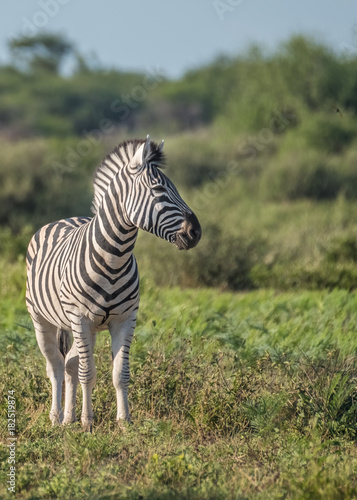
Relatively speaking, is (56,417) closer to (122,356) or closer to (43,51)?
(122,356)

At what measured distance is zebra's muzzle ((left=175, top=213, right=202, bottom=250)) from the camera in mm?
5109

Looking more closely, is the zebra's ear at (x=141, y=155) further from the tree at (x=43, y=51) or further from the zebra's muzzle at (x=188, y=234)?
the tree at (x=43, y=51)

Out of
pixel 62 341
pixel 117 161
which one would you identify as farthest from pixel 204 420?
pixel 117 161

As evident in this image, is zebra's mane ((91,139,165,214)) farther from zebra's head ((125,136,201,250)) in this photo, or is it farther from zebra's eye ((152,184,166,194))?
zebra's eye ((152,184,166,194))

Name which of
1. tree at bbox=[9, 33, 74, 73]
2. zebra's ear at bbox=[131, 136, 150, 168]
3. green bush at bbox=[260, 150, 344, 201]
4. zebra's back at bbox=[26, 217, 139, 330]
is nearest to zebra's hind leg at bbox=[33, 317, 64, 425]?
A: zebra's back at bbox=[26, 217, 139, 330]

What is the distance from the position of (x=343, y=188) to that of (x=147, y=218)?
989 inches

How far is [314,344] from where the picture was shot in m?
7.68

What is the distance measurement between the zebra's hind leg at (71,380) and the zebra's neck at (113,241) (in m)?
0.88

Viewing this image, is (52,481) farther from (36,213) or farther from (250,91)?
(250,91)

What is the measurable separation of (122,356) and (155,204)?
119 centimetres

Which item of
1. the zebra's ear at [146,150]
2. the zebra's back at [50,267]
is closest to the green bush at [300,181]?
the zebra's back at [50,267]

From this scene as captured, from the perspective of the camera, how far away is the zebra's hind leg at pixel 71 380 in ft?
19.7

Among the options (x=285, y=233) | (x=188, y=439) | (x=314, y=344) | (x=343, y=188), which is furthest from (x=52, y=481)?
(x=343, y=188)

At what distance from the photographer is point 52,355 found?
6.41m
